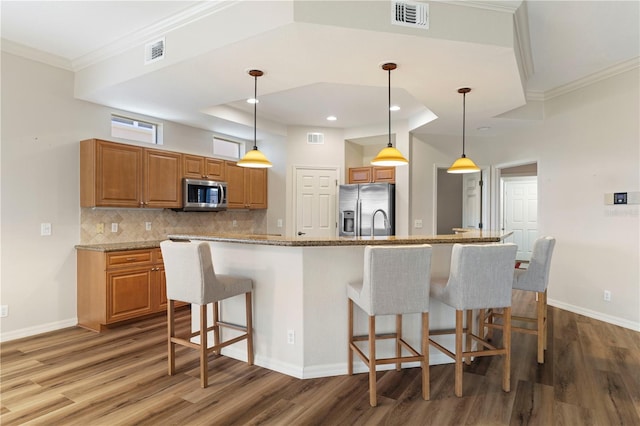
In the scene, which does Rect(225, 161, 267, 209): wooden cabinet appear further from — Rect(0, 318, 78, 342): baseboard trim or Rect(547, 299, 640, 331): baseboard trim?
Rect(547, 299, 640, 331): baseboard trim

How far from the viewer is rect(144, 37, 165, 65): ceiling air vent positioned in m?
3.15

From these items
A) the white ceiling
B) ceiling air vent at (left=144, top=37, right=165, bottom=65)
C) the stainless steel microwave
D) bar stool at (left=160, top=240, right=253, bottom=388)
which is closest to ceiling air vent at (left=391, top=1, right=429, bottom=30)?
the white ceiling

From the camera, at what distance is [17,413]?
2.27m

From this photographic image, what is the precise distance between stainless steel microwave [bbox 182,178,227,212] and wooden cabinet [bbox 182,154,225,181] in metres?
0.10

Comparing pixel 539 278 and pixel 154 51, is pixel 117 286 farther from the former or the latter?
pixel 539 278

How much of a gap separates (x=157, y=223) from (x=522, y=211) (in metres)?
7.61

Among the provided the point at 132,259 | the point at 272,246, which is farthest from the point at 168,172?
the point at 272,246

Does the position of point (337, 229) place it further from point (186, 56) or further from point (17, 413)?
point (17, 413)

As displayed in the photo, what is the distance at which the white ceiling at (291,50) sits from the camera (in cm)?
263

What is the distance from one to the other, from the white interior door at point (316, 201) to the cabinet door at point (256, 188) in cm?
57

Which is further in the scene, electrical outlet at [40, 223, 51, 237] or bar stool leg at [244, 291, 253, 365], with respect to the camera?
electrical outlet at [40, 223, 51, 237]

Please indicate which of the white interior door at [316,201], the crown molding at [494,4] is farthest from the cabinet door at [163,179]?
the crown molding at [494,4]

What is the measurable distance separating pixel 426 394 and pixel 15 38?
15.6ft

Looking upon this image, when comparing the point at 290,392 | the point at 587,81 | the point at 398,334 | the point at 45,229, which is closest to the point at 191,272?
the point at 290,392
